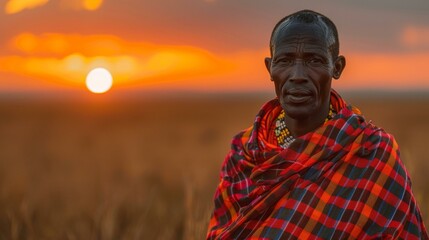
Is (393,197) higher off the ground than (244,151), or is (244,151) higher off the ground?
(244,151)

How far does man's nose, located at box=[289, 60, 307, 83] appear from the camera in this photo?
3.96 meters

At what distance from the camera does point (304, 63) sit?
4.02 meters

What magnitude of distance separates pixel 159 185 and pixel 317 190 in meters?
8.26

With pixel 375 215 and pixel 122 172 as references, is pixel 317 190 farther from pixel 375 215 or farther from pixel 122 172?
pixel 122 172

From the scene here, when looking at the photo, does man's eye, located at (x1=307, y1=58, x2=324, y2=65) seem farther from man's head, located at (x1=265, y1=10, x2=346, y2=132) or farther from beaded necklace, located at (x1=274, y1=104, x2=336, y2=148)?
beaded necklace, located at (x1=274, y1=104, x2=336, y2=148)

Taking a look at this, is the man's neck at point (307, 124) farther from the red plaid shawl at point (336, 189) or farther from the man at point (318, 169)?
the red plaid shawl at point (336, 189)

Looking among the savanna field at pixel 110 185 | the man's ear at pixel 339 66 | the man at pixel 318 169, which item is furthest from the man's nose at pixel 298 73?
the savanna field at pixel 110 185

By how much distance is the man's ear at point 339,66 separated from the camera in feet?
13.6

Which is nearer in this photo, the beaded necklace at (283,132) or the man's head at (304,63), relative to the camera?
the man's head at (304,63)

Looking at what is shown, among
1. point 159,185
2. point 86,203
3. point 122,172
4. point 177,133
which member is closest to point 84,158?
point 122,172

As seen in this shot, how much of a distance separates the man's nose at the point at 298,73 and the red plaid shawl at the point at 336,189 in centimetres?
24

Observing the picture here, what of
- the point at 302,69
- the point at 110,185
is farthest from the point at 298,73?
the point at 110,185

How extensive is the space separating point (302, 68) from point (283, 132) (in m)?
0.45

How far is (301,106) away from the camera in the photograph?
13.2ft
